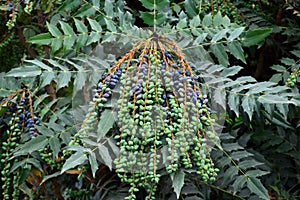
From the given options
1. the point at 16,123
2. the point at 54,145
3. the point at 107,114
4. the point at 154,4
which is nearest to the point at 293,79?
the point at 154,4

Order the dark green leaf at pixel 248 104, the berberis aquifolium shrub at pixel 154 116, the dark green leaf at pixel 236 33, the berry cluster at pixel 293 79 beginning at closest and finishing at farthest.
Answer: the berberis aquifolium shrub at pixel 154 116
the dark green leaf at pixel 248 104
the dark green leaf at pixel 236 33
the berry cluster at pixel 293 79

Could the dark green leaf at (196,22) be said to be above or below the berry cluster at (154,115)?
above

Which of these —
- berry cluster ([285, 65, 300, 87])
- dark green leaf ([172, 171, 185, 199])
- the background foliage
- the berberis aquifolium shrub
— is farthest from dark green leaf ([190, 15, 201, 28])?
dark green leaf ([172, 171, 185, 199])

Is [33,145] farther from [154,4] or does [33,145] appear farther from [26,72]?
[154,4]

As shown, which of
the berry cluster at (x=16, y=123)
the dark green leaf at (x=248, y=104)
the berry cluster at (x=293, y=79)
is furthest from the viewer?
the berry cluster at (x=293, y=79)

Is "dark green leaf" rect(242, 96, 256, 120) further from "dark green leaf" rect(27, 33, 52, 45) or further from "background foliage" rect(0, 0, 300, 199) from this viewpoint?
"dark green leaf" rect(27, 33, 52, 45)

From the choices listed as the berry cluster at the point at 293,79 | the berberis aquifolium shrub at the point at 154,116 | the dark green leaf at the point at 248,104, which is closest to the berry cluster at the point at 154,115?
the berberis aquifolium shrub at the point at 154,116

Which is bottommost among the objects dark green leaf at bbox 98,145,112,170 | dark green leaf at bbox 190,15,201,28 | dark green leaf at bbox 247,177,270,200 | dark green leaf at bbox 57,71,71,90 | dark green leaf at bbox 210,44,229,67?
dark green leaf at bbox 247,177,270,200

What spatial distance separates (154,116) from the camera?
3.86 ft

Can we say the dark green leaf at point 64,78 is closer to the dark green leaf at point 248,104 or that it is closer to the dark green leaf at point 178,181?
the dark green leaf at point 178,181

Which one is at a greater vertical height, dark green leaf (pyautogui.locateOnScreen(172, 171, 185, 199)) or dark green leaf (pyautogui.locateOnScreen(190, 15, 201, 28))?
dark green leaf (pyautogui.locateOnScreen(190, 15, 201, 28))

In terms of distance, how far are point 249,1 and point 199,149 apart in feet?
3.87

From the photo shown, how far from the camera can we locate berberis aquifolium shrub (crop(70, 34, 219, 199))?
1126 millimetres

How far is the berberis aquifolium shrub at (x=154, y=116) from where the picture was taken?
3.69 ft
